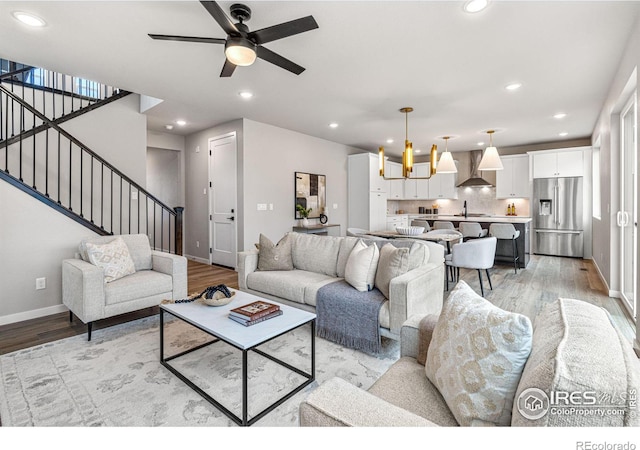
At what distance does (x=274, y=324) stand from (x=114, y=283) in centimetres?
181

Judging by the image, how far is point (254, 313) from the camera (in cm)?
202

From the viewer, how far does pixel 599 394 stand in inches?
27.3

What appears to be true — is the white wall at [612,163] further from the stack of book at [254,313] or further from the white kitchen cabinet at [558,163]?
the stack of book at [254,313]

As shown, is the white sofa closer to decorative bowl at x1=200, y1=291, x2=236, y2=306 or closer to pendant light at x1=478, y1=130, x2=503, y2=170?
decorative bowl at x1=200, y1=291, x2=236, y2=306

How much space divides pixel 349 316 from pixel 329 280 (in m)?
0.52

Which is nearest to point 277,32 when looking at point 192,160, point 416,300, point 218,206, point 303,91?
point 303,91

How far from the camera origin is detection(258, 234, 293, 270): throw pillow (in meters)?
3.41

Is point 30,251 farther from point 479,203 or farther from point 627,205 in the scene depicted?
point 479,203

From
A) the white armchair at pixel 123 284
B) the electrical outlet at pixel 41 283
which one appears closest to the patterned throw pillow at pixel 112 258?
the white armchair at pixel 123 284

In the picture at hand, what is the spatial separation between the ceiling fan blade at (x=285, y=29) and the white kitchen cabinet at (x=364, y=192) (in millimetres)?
5021

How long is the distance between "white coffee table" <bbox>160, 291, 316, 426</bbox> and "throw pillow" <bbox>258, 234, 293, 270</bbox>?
0.95 meters

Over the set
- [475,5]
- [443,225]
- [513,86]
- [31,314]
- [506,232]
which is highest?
[513,86]

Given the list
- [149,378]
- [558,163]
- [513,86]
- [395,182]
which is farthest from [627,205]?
[395,182]

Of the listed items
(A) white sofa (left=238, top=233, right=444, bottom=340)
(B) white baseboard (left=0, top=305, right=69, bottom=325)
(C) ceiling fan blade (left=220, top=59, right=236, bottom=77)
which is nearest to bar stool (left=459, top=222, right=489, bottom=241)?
(A) white sofa (left=238, top=233, right=444, bottom=340)
